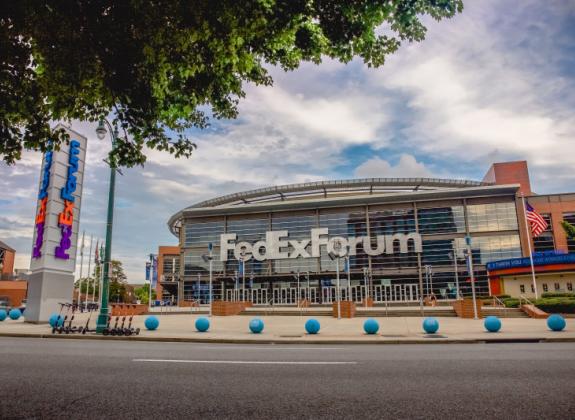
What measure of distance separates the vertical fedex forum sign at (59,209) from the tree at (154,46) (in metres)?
17.6

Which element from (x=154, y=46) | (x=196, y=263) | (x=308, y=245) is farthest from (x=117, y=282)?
(x=154, y=46)

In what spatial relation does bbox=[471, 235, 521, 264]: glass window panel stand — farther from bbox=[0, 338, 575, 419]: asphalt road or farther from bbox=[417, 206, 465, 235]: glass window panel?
bbox=[0, 338, 575, 419]: asphalt road

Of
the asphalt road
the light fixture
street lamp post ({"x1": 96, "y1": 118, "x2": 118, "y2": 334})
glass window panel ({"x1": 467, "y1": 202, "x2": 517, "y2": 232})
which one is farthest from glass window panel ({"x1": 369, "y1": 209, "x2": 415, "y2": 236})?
the asphalt road

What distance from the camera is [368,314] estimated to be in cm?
2936

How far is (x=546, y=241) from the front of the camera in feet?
197

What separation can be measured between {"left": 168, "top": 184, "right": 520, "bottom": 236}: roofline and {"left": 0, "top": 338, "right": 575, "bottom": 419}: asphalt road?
49039mm

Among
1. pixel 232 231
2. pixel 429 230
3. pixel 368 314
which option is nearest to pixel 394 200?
pixel 429 230

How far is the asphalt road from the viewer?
453 centimetres

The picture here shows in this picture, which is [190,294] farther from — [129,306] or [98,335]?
[98,335]

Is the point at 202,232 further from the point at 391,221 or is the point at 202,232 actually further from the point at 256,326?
the point at 256,326

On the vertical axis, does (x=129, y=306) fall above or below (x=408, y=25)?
below

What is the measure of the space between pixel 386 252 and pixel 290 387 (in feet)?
169

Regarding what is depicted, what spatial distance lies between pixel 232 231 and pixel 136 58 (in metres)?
57.3

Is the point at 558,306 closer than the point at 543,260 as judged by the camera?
Yes
